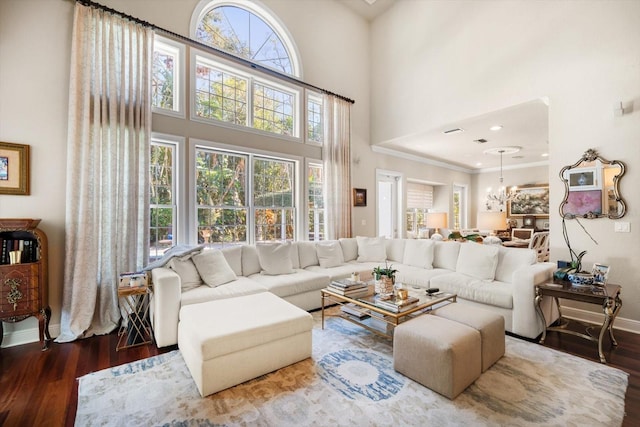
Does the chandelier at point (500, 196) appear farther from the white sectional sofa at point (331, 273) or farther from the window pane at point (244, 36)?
the window pane at point (244, 36)

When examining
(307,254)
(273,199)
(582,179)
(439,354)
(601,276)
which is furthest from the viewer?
(273,199)

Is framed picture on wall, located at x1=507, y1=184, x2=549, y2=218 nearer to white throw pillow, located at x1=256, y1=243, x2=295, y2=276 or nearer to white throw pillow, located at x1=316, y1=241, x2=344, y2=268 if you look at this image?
white throw pillow, located at x1=316, y1=241, x2=344, y2=268

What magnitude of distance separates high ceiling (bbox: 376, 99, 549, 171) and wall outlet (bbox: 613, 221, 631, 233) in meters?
1.76

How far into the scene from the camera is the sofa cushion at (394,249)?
4855 millimetres

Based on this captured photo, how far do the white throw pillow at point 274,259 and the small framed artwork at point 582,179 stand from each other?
12.1ft

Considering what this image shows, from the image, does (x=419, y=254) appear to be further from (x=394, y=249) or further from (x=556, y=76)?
(x=556, y=76)

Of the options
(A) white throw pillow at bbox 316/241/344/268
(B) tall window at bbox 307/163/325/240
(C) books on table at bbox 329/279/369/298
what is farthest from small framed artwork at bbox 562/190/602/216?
(B) tall window at bbox 307/163/325/240

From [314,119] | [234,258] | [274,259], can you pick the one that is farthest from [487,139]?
[234,258]

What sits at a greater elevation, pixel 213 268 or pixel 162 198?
pixel 162 198

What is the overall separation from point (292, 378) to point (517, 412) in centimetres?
151

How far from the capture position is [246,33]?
14.8ft

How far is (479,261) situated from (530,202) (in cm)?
653

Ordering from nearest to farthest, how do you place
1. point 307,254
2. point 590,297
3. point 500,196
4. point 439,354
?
point 439,354 < point 590,297 < point 307,254 < point 500,196

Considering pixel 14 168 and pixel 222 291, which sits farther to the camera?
pixel 222 291
